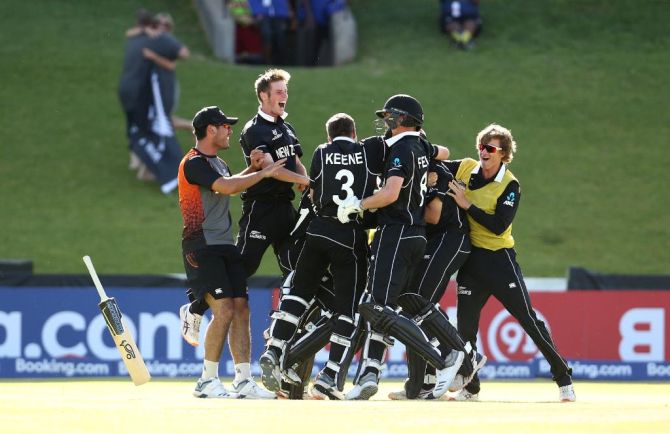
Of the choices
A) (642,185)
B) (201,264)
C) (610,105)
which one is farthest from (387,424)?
(610,105)

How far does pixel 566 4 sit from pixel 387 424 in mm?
22487

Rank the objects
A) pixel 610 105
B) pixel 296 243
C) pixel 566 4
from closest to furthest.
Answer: pixel 296 243
pixel 610 105
pixel 566 4

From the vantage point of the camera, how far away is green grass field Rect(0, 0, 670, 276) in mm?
20547

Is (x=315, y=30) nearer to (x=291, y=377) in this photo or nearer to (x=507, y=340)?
(x=507, y=340)

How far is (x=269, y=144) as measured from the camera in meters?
11.2

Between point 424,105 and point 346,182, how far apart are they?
13.5 m

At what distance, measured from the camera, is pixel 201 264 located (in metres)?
11.0

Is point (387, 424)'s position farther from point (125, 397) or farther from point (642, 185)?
point (642, 185)

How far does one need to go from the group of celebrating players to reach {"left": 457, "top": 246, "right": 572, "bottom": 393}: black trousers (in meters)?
0.01

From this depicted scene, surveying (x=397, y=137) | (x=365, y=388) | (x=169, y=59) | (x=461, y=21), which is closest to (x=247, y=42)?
(x=461, y=21)

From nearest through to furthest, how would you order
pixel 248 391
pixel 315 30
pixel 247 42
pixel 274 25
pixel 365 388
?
pixel 365 388
pixel 248 391
pixel 274 25
pixel 247 42
pixel 315 30

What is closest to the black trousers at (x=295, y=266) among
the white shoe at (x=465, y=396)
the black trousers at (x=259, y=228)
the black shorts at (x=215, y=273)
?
the black trousers at (x=259, y=228)

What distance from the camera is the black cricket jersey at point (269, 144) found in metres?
11.2

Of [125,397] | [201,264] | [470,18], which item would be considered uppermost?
[470,18]
